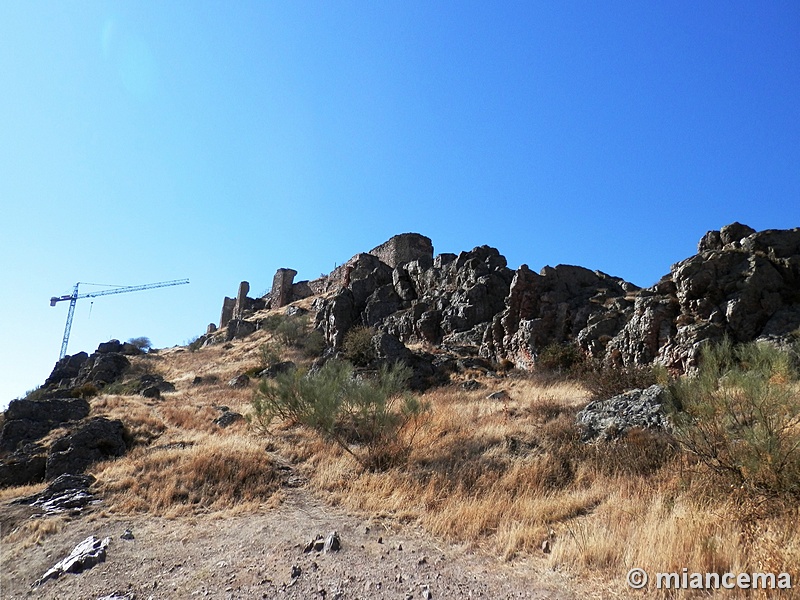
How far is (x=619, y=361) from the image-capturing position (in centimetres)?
1716

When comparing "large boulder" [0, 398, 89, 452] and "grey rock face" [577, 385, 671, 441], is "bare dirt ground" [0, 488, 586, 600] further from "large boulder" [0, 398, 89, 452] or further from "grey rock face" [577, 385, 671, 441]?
"large boulder" [0, 398, 89, 452]

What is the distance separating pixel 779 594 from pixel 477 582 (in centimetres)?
251

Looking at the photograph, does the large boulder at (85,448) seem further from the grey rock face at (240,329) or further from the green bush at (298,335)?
the grey rock face at (240,329)

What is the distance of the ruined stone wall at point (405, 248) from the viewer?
4305 centimetres

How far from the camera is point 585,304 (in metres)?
21.7

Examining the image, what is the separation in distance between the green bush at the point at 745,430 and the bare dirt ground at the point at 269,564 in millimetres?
2924

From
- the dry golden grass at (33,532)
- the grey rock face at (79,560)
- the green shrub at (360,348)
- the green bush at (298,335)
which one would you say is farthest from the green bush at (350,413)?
the green bush at (298,335)

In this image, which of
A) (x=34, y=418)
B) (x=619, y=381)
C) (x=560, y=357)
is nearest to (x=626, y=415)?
(x=619, y=381)

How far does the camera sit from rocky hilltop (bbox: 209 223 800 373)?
49.1ft

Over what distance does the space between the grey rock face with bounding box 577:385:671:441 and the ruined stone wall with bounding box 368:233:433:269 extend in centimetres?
3356

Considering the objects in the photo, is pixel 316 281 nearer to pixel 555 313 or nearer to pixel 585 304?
pixel 555 313

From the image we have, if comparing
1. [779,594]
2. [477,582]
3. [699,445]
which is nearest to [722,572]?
[779,594]

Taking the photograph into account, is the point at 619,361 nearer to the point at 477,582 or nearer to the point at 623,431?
the point at 623,431

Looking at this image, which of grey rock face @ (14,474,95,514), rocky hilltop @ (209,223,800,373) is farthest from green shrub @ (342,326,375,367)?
grey rock face @ (14,474,95,514)
